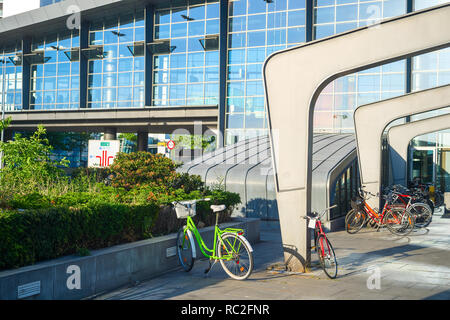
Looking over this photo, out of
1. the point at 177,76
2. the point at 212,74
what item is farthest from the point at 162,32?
the point at 212,74

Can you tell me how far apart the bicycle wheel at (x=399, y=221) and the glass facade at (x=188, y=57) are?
20391 millimetres

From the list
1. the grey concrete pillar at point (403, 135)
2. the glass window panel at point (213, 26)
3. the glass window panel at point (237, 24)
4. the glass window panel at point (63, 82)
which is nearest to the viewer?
the grey concrete pillar at point (403, 135)

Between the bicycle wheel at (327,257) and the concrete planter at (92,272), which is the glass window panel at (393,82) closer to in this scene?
the bicycle wheel at (327,257)

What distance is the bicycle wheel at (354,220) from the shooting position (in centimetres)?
1301

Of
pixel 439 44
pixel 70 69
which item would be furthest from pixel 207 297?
pixel 70 69

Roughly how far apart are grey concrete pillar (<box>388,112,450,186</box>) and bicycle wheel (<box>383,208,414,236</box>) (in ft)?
24.3

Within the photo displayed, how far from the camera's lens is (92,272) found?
6438mm

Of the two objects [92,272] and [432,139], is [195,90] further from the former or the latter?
[92,272]

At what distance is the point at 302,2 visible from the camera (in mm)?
28453

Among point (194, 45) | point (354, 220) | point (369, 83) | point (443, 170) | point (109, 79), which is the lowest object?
point (354, 220)

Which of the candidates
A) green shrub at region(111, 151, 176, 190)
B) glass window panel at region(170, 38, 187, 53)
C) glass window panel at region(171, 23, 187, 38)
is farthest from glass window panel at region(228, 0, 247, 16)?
green shrub at region(111, 151, 176, 190)

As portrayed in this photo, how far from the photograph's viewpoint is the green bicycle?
24.2 feet

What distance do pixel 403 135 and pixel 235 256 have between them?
566 inches

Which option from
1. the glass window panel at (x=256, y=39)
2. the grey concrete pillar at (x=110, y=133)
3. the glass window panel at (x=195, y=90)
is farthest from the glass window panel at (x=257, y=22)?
the grey concrete pillar at (x=110, y=133)
